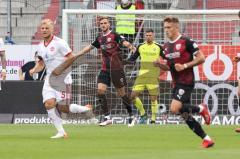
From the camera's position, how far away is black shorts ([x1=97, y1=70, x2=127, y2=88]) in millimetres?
19917

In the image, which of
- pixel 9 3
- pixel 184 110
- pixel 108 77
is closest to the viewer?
pixel 184 110

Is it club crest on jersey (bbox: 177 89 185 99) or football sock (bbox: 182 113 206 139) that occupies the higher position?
club crest on jersey (bbox: 177 89 185 99)

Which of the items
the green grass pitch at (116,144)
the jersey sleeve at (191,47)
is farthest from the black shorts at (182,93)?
the green grass pitch at (116,144)

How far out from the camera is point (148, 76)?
21562 mm

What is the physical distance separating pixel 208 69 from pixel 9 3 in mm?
8111

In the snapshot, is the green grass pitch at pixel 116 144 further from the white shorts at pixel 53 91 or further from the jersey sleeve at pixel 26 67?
the jersey sleeve at pixel 26 67

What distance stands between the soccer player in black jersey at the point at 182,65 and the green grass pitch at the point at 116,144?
603mm

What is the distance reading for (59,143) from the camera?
45.5 ft

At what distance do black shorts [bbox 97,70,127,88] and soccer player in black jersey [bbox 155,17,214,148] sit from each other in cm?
640

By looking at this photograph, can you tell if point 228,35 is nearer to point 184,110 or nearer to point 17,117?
point 17,117

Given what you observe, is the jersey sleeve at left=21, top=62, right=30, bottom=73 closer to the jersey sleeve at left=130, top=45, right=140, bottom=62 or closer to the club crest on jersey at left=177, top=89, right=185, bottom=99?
the jersey sleeve at left=130, top=45, right=140, bottom=62

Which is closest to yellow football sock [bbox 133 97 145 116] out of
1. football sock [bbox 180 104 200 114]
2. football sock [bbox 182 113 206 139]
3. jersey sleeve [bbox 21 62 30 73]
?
jersey sleeve [bbox 21 62 30 73]

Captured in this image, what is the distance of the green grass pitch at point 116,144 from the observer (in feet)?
37.6

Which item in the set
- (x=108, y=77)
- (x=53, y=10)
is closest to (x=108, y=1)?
(x=53, y=10)
